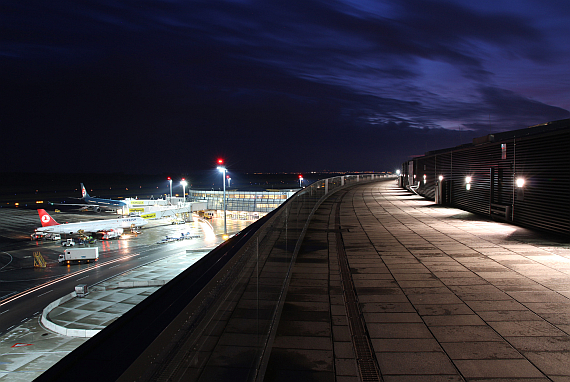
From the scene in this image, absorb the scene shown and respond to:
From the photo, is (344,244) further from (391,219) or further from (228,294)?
(228,294)

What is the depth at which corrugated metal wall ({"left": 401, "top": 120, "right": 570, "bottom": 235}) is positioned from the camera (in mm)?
11750

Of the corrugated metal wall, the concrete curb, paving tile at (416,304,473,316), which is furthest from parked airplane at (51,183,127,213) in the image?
paving tile at (416,304,473,316)

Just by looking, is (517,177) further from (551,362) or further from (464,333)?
(551,362)

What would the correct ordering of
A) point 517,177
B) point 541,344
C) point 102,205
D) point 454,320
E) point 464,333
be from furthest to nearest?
point 102,205
point 517,177
point 454,320
point 464,333
point 541,344

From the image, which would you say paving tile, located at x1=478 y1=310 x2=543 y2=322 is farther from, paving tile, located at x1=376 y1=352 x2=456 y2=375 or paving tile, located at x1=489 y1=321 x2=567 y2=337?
paving tile, located at x1=376 y1=352 x2=456 y2=375

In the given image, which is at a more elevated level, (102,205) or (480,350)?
(480,350)

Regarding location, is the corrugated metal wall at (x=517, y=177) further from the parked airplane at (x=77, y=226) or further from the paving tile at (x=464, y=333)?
the parked airplane at (x=77, y=226)

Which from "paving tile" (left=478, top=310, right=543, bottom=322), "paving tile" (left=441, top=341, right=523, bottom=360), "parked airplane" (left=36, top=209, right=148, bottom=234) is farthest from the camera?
"parked airplane" (left=36, top=209, right=148, bottom=234)

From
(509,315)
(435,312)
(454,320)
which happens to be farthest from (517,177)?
(454,320)

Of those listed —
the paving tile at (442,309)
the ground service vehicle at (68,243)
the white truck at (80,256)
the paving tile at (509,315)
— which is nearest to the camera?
the paving tile at (509,315)

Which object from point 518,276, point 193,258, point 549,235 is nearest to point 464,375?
point 518,276

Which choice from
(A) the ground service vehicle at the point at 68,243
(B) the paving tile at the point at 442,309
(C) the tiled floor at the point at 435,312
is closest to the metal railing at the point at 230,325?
(C) the tiled floor at the point at 435,312

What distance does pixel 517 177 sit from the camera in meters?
14.4

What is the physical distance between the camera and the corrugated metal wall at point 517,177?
11750 mm
